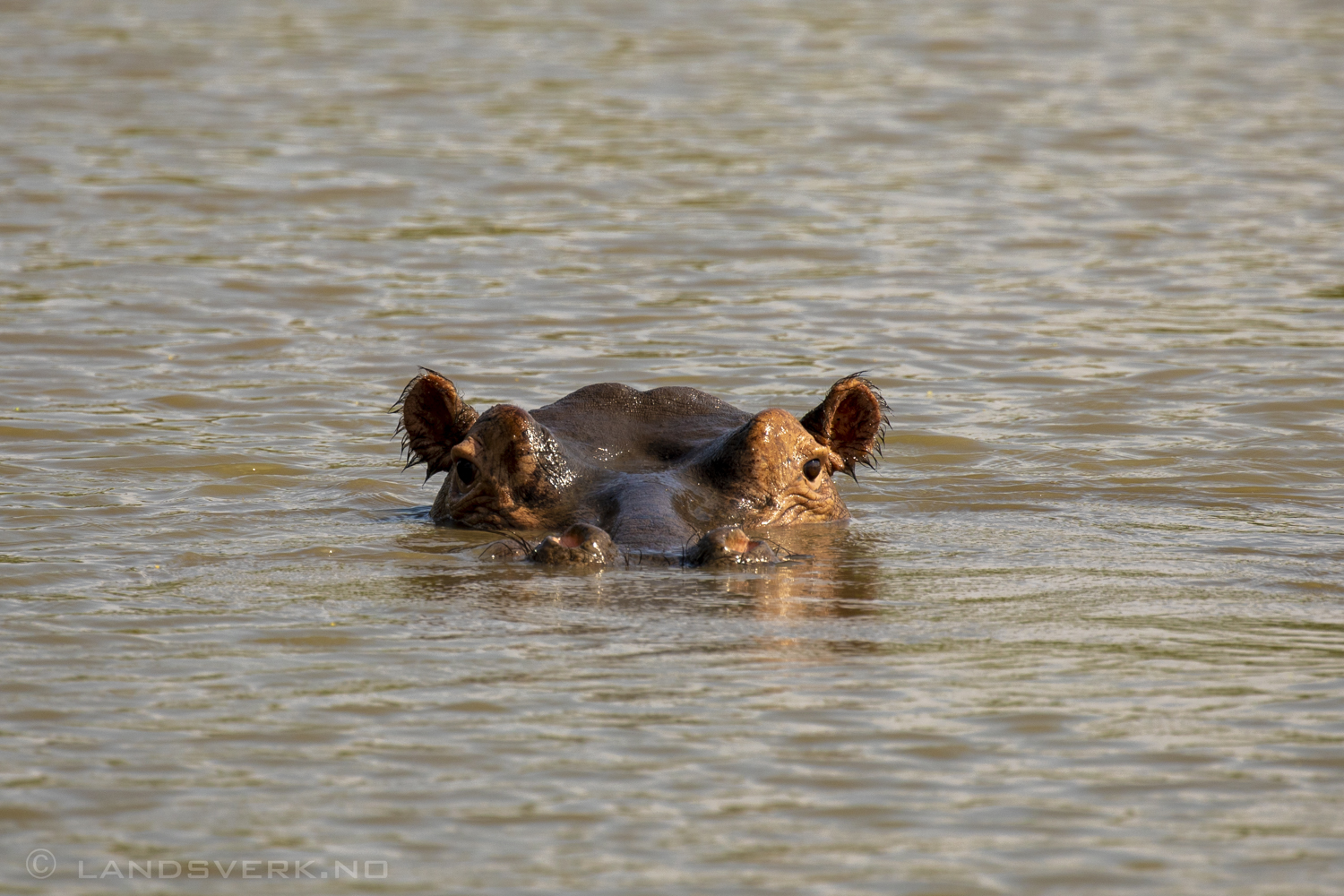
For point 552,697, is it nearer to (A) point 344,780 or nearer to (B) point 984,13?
(A) point 344,780

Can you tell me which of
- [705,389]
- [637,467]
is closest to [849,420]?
[637,467]

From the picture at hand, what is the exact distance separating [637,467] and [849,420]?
3.74ft

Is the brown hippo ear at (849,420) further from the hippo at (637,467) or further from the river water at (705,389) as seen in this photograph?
the river water at (705,389)

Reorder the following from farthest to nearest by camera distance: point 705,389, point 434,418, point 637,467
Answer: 1. point 705,389
2. point 434,418
3. point 637,467

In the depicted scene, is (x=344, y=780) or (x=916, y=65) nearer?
(x=344, y=780)

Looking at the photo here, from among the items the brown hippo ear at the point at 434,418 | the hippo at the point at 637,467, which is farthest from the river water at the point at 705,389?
the brown hippo ear at the point at 434,418

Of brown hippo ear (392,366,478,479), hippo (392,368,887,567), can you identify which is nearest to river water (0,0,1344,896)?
hippo (392,368,887,567)

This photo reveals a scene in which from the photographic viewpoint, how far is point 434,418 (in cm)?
870

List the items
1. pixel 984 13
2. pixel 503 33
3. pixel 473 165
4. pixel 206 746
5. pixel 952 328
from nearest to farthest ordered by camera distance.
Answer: pixel 206 746 → pixel 952 328 → pixel 473 165 → pixel 503 33 → pixel 984 13

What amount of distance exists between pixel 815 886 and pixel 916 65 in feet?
65.0

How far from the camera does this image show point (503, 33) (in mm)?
25141

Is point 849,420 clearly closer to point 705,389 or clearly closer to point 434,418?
point 434,418

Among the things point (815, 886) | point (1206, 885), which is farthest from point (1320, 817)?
point (815, 886)

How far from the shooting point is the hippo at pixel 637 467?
7.19 meters
